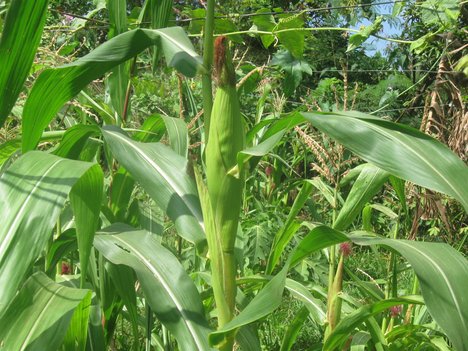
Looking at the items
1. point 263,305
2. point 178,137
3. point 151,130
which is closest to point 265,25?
point 151,130

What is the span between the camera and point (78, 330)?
1253 mm

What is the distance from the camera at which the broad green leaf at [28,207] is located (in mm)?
906

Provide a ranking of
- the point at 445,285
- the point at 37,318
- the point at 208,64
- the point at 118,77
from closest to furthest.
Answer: the point at 445,285, the point at 37,318, the point at 208,64, the point at 118,77

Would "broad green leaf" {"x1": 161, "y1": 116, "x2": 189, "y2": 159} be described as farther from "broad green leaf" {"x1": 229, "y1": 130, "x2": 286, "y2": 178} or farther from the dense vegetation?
"broad green leaf" {"x1": 229, "y1": 130, "x2": 286, "y2": 178}

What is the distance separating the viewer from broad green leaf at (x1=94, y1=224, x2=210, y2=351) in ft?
3.65

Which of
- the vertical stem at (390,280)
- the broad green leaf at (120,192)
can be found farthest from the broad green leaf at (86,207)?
the vertical stem at (390,280)

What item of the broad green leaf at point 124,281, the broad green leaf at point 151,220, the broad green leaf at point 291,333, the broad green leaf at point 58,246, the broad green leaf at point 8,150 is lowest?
the broad green leaf at point 291,333

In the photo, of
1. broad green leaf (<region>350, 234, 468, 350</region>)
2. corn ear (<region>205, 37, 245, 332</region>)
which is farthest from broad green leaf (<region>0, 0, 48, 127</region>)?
broad green leaf (<region>350, 234, 468, 350</region>)

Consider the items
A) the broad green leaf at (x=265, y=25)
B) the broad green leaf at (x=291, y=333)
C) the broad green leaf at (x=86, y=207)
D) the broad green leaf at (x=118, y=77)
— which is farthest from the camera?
the broad green leaf at (x=265, y=25)

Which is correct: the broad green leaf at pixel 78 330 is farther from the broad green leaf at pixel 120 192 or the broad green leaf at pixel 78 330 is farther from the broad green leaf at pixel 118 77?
the broad green leaf at pixel 118 77

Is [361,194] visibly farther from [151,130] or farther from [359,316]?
[151,130]

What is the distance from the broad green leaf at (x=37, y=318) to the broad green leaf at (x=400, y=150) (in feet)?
1.62

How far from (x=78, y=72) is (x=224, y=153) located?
0.29m

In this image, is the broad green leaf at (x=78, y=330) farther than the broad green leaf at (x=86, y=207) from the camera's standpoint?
Yes
